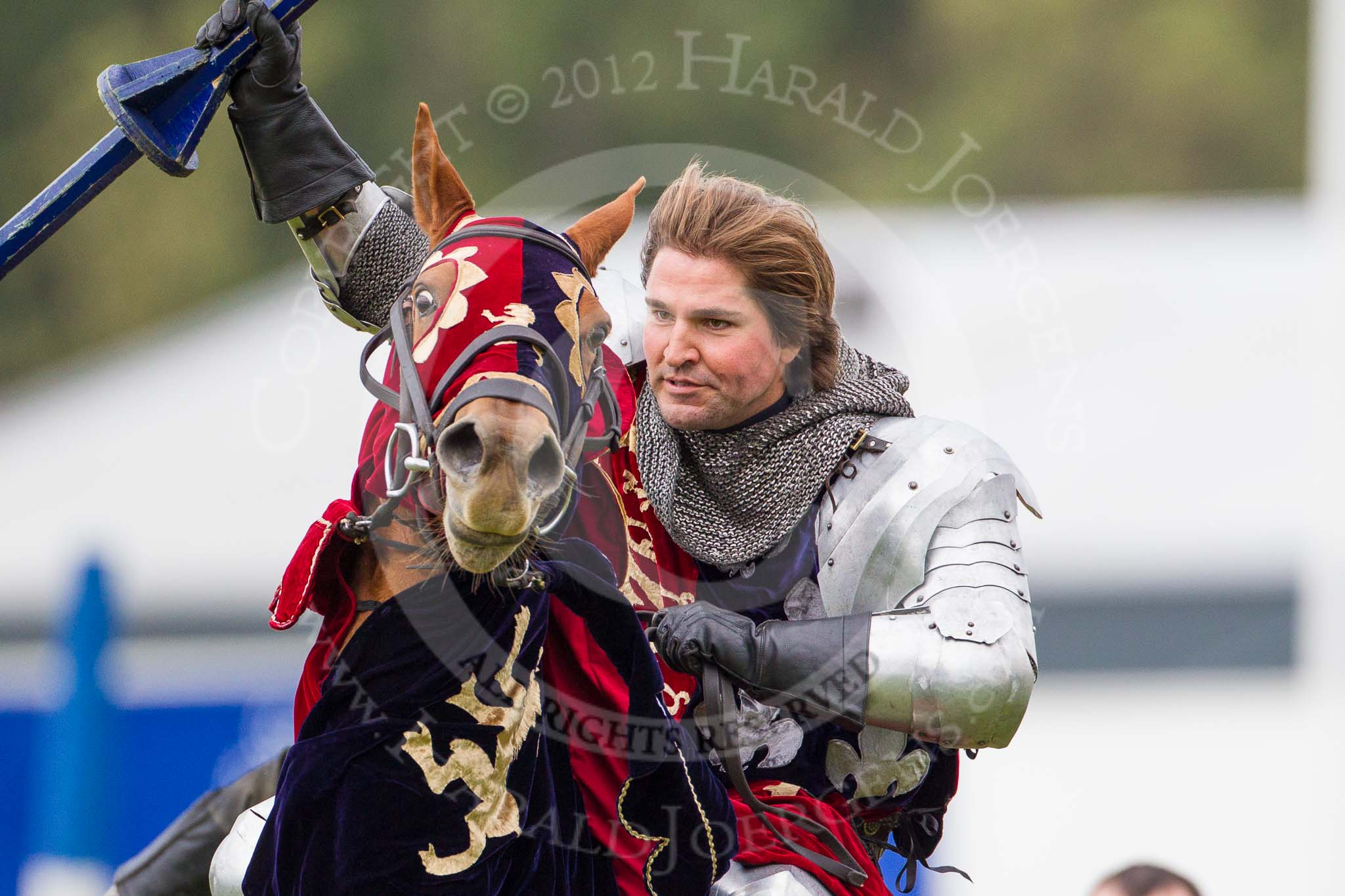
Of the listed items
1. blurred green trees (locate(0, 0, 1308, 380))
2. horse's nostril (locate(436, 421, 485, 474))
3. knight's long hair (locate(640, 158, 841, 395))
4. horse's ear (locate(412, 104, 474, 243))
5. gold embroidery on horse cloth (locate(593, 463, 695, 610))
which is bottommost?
horse's nostril (locate(436, 421, 485, 474))

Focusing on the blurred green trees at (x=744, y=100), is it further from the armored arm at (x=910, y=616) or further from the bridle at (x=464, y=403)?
the bridle at (x=464, y=403)

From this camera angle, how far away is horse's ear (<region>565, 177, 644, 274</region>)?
2.59 metres

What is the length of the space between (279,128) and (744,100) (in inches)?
372

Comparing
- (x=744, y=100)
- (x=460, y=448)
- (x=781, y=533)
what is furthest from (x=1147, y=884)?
(x=744, y=100)

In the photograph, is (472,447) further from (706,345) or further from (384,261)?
(706,345)

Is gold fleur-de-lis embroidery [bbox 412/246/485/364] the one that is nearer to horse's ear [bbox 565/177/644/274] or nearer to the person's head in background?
horse's ear [bbox 565/177/644/274]

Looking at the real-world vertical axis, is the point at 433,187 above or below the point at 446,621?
above

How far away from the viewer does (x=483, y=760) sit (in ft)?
7.60

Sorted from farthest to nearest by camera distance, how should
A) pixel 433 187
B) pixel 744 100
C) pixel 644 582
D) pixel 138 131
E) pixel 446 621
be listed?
pixel 744 100 → pixel 644 582 → pixel 138 131 → pixel 433 187 → pixel 446 621

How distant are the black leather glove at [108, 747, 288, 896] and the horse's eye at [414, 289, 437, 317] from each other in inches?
47.5

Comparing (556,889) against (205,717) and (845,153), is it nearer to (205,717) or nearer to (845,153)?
(205,717)

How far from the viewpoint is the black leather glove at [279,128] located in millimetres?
2709

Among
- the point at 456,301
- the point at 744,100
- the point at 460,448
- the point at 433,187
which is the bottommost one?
the point at 460,448

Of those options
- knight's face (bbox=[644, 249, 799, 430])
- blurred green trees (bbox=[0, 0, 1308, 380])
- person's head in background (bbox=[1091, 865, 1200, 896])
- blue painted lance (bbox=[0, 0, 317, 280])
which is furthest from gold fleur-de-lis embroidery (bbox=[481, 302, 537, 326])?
blurred green trees (bbox=[0, 0, 1308, 380])
